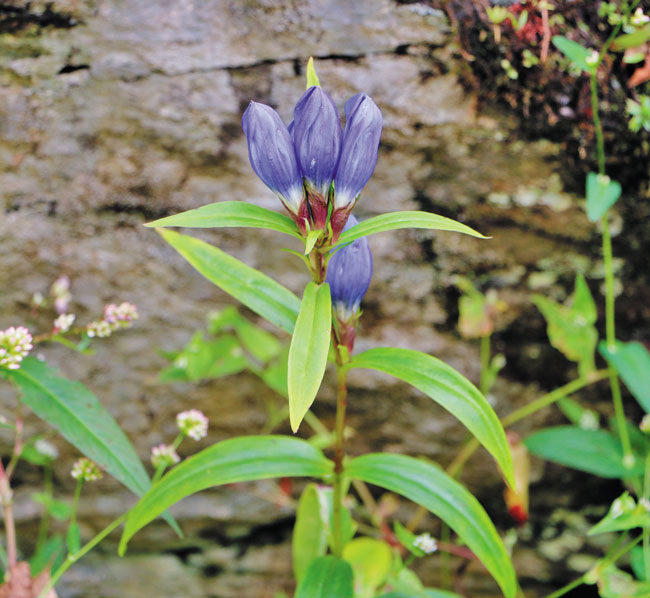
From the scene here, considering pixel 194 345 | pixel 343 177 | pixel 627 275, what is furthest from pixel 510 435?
pixel 343 177

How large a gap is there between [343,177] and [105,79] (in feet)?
2.03

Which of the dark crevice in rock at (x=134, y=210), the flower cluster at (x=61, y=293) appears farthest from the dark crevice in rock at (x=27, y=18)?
the flower cluster at (x=61, y=293)

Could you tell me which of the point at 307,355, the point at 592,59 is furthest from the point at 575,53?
the point at 307,355

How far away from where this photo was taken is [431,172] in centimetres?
112

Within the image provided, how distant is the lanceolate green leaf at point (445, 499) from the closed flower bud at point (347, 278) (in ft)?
0.67

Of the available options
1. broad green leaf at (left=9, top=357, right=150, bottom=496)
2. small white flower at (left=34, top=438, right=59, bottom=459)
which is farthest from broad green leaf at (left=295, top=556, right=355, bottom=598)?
small white flower at (left=34, top=438, right=59, bottom=459)

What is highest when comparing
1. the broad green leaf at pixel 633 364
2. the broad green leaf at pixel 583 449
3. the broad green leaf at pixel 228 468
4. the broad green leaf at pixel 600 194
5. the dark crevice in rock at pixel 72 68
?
the dark crevice in rock at pixel 72 68

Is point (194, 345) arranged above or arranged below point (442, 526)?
above

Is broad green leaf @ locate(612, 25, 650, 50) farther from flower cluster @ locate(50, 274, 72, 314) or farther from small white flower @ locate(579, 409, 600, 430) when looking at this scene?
flower cluster @ locate(50, 274, 72, 314)

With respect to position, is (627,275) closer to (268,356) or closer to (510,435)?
(510,435)

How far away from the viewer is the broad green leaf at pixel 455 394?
2.36 ft

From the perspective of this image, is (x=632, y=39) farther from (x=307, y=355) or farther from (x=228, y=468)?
(x=228, y=468)

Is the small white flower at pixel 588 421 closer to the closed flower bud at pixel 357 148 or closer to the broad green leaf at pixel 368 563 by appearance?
the broad green leaf at pixel 368 563

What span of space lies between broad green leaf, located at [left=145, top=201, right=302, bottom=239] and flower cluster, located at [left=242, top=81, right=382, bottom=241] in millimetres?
31
